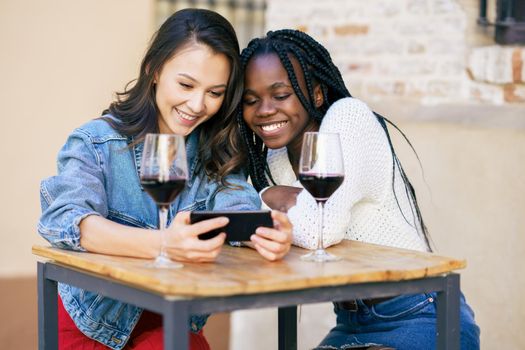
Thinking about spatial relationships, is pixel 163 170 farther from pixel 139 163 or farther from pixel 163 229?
pixel 139 163

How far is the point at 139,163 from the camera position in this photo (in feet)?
10.2

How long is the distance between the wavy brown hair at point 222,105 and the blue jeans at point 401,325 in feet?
2.09

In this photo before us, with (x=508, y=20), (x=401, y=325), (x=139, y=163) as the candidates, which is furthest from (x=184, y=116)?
(x=508, y=20)

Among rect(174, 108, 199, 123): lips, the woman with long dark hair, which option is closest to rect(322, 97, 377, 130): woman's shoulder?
the woman with long dark hair

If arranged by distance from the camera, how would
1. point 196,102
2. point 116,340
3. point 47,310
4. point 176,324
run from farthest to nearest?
point 196,102, point 116,340, point 47,310, point 176,324

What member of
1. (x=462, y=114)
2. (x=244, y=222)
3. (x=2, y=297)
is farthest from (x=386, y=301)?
(x=2, y=297)

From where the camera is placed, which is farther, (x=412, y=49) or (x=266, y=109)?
(x=412, y=49)

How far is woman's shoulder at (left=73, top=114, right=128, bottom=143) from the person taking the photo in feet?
9.91

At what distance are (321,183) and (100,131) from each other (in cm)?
82

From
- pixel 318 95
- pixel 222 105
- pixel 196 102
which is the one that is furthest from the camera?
pixel 318 95

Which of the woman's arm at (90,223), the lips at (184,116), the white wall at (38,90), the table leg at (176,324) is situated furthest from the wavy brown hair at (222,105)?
the white wall at (38,90)

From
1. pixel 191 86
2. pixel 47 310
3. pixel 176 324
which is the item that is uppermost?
pixel 191 86

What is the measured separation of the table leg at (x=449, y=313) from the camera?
103 inches

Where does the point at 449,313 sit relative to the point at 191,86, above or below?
below
